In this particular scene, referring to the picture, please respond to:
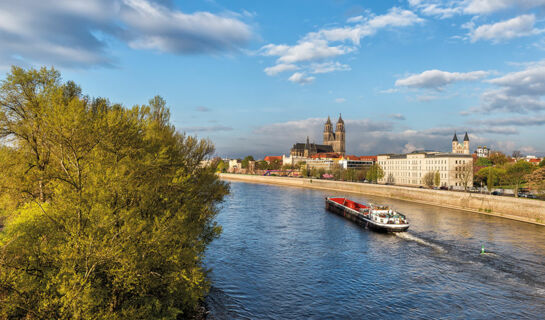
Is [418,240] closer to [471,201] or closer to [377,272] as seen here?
[377,272]

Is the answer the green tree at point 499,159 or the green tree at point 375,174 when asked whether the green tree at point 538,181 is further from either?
the green tree at point 499,159

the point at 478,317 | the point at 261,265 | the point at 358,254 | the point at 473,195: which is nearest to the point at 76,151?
the point at 261,265

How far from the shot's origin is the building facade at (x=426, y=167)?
113169 mm

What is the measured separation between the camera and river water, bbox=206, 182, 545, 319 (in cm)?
2245

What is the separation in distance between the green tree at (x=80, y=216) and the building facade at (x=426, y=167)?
100312mm

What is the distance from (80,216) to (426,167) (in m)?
130

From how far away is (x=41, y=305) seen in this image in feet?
36.9

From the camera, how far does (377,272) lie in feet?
97.9

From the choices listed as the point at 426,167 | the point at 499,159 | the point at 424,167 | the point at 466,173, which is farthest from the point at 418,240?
the point at 499,159

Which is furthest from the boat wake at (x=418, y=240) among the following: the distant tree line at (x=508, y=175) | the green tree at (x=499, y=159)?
the green tree at (x=499, y=159)

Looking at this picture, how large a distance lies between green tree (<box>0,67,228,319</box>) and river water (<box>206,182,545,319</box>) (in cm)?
896

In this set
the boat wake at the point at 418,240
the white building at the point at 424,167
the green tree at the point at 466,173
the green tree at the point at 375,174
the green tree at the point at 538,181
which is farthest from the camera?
the green tree at the point at 375,174

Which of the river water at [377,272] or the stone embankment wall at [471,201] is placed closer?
the river water at [377,272]

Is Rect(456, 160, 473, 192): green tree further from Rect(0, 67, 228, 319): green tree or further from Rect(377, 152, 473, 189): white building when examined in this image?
Rect(0, 67, 228, 319): green tree
